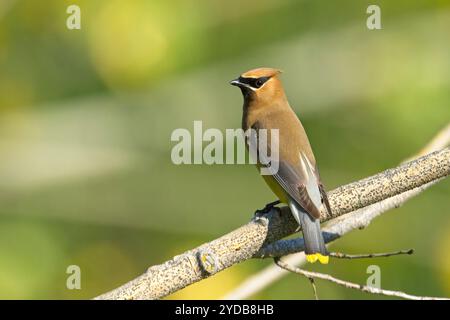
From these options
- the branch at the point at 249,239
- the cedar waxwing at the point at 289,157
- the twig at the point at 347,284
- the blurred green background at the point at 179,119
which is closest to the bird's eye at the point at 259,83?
the cedar waxwing at the point at 289,157

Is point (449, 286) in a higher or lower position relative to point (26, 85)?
lower

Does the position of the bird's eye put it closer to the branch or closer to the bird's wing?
the bird's wing

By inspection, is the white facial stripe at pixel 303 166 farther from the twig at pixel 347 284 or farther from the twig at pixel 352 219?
the twig at pixel 347 284

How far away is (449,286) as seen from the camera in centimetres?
626

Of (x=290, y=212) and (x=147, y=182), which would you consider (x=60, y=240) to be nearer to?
(x=147, y=182)

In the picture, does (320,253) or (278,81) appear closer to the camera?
(320,253)

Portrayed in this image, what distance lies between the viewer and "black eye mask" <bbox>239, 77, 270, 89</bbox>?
18.3 feet

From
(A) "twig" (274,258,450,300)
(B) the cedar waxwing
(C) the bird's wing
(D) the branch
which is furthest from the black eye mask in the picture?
(A) "twig" (274,258,450,300)

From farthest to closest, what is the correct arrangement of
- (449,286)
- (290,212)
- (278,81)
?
(449,286), (278,81), (290,212)

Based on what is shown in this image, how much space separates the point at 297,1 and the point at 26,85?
194cm

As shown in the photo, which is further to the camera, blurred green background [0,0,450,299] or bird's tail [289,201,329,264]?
blurred green background [0,0,450,299]

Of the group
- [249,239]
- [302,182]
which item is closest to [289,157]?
[302,182]

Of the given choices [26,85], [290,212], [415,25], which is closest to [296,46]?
[415,25]

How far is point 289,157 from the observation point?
4.98 meters
